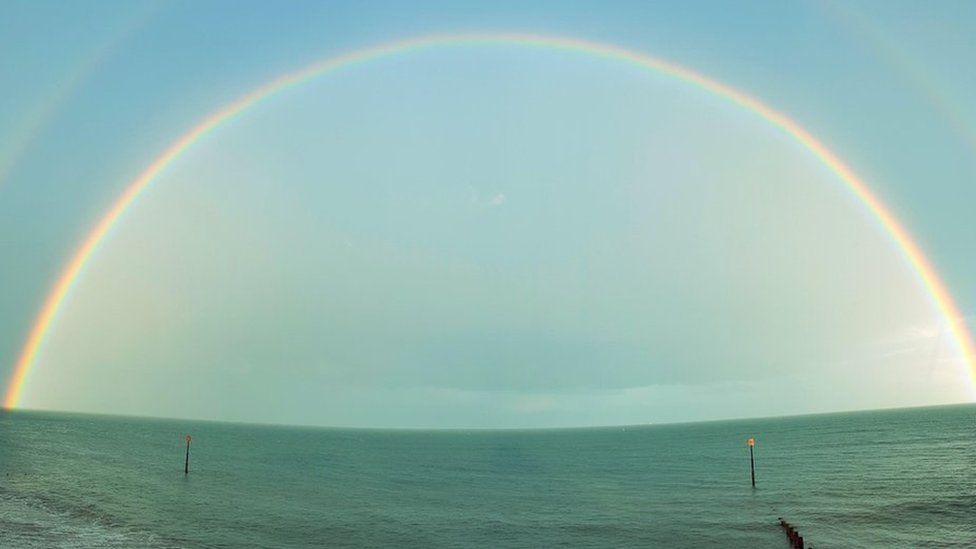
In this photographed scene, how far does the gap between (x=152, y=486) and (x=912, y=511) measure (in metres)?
76.3

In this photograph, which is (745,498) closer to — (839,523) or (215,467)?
(839,523)

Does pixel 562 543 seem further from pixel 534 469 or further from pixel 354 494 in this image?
pixel 534 469

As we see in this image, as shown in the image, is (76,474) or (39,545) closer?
(39,545)

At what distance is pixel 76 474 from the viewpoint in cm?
8231

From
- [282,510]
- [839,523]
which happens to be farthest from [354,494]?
[839,523]

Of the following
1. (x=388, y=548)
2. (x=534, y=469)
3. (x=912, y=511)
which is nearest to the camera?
(x=388, y=548)

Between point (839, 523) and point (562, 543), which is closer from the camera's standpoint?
point (562, 543)

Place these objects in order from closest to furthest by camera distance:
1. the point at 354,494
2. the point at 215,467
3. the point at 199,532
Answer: the point at 199,532 → the point at 354,494 → the point at 215,467

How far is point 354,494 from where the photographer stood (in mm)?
76750

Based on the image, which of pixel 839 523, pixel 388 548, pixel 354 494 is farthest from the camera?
pixel 354 494

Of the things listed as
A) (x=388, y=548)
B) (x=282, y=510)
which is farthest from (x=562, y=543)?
(x=282, y=510)

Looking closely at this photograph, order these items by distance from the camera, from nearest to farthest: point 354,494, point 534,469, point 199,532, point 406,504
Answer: point 199,532, point 406,504, point 354,494, point 534,469

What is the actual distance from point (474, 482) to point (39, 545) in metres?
60.3

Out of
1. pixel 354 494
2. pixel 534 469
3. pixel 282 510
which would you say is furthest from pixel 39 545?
pixel 534 469
